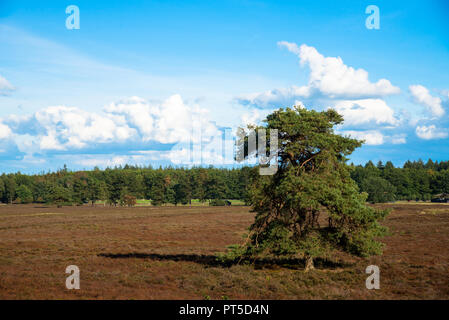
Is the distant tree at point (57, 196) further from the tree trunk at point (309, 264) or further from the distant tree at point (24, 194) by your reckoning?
the tree trunk at point (309, 264)

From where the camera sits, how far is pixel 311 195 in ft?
65.9

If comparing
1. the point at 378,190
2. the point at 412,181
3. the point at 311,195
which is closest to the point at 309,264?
the point at 311,195

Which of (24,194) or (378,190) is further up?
(378,190)

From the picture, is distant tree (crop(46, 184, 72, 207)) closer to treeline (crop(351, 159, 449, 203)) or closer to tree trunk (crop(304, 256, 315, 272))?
treeline (crop(351, 159, 449, 203))

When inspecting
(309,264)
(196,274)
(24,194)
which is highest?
(309,264)

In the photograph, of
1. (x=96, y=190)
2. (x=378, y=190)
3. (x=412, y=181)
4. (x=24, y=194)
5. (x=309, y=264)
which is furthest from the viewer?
(x=24, y=194)

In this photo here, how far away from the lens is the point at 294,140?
70.7 feet

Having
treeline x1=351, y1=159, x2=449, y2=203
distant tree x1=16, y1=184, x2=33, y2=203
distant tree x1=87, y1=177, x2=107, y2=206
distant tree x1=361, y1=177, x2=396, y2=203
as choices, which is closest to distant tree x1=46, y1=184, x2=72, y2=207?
distant tree x1=87, y1=177, x2=107, y2=206

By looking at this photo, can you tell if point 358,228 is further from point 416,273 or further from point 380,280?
point 416,273

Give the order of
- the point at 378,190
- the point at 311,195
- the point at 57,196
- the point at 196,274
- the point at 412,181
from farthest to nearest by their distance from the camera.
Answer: the point at 412,181, the point at 57,196, the point at 378,190, the point at 196,274, the point at 311,195

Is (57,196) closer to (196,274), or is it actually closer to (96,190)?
(96,190)

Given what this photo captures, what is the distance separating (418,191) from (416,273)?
155 m
